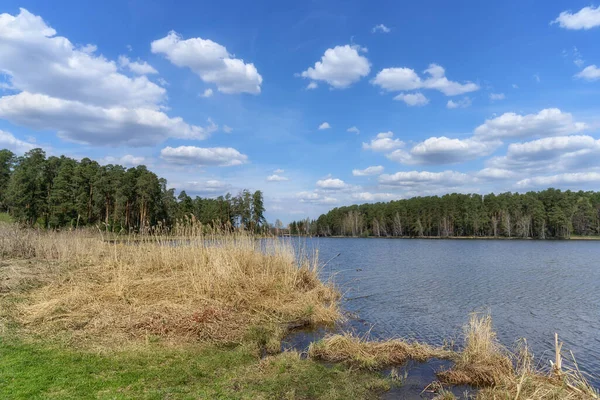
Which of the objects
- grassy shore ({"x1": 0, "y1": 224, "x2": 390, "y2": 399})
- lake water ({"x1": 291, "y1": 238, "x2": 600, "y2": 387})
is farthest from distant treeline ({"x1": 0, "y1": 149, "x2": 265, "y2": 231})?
grassy shore ({"x1": 0, "y1": 224, "x2": 390, "y2": 399})

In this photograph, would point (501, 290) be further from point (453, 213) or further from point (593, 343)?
point (453, 213)

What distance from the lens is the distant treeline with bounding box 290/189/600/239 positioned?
273ft

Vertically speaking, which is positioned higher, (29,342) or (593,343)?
(29,342)

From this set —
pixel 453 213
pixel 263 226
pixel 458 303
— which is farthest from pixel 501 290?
pixel 453 213

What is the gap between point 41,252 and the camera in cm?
1376

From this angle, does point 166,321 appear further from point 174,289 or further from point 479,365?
point 479,365

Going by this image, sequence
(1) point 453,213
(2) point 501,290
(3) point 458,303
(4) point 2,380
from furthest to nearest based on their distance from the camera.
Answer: (1) point 453,213 → (2) point 501,290 → (3) point 458,303 → (4) point 2,380

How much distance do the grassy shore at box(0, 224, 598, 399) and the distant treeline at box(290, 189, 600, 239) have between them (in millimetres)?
68013

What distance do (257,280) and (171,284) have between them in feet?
7.87

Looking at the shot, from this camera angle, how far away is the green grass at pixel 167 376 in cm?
446

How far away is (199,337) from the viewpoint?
7.08 metres

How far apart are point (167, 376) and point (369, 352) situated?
3.64m

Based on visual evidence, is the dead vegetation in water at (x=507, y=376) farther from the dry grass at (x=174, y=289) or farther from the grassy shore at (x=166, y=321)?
the dry grass at (x=174, y=289)

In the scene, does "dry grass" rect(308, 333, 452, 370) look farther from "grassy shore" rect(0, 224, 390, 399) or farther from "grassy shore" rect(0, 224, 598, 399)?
"grassy shore" rect(0, 224, 390, 399)
